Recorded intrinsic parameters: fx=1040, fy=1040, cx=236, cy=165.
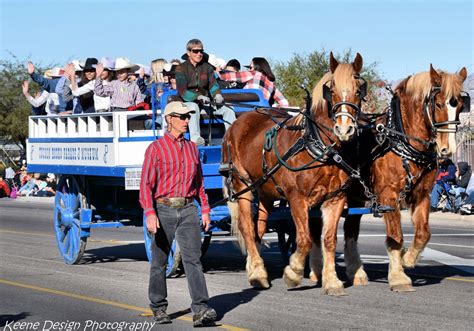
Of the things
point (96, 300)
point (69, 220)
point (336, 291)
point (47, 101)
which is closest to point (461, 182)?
point (47, 101)

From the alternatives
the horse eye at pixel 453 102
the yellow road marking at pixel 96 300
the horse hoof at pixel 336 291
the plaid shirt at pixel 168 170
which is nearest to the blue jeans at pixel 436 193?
the horse eye at pixel 453 102

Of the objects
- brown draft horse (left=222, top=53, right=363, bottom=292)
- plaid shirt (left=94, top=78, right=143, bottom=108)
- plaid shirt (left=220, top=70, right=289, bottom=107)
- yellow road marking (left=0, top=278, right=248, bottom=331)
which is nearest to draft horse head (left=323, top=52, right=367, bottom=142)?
brown draft horse (left=222, top=53, right=363, bottom=292)

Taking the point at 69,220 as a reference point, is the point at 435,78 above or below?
above

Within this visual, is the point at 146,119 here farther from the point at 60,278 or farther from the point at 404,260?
the point at 404,260

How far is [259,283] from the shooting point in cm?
1202

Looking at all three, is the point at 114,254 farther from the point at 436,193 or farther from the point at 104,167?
the point at 436,193

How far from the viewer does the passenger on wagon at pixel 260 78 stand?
15312 millimetres

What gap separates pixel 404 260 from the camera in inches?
476

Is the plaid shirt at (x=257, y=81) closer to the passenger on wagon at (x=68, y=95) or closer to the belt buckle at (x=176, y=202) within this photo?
the passenger on wagon at (x=68, y=95)

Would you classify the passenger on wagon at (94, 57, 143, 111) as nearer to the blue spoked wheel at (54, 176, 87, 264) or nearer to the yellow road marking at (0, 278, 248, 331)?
the blue spoked wheel at (54, 176, 87, 264)

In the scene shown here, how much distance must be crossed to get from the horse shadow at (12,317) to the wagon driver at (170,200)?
143cm

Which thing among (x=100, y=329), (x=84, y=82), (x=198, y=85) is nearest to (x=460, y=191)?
(x=84, y=82)

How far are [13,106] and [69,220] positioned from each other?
42391mm

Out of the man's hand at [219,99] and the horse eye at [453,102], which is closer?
the horse eye at [453,102]
